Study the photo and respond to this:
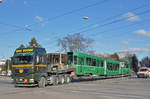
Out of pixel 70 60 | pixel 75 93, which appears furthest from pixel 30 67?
pixel 70 60

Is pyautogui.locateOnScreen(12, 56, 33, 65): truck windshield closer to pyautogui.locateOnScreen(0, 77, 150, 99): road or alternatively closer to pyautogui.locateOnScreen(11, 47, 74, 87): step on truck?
pyautogui.locateOnScreen(11, 47, 74, 87): step on truck

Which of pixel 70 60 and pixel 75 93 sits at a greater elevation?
pixel 70 60

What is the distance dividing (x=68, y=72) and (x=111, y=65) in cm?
1320

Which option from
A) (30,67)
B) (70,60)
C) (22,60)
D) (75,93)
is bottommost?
(75,93)

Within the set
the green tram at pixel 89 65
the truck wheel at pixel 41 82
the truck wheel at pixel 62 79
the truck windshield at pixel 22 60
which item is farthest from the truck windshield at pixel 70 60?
the truck windshield at pixel 22 60

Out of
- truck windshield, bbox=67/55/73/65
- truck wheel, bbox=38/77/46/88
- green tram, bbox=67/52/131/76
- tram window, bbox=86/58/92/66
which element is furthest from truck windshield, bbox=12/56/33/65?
tram window, bbox=86/58/92/66

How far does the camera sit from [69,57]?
25.6 meters

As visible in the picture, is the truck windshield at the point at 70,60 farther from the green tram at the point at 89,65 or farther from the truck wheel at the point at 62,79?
the truck wheel at the point at 62,79

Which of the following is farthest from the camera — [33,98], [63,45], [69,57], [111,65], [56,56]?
[63,45]

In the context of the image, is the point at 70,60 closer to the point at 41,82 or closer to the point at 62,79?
the point at 62,79

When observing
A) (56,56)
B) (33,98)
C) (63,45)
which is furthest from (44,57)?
(63,45)

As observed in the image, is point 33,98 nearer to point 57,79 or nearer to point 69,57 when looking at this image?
point 57,79

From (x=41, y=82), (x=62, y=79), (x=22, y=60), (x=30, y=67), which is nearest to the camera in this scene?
(x=30, y=67)

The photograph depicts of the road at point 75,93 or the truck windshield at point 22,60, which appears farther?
the truck windshield at point 22,60
